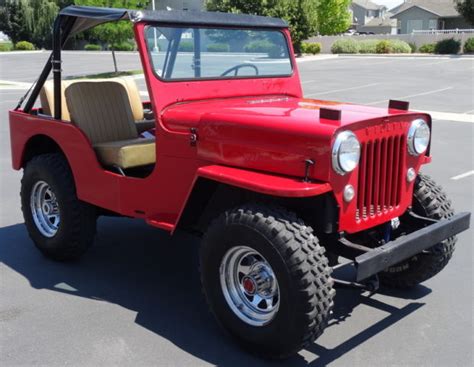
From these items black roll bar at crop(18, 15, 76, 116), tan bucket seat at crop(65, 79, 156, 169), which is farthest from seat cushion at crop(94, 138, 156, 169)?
black roll bar at crop(18, 15, 76, 116)

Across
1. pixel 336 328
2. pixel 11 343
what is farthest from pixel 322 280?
pixel 11 343

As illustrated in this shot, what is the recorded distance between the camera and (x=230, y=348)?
3.19 m

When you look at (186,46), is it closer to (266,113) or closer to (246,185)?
(266,113)

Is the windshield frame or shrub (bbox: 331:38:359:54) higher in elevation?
shrub (bbox: 331:38:359:54)

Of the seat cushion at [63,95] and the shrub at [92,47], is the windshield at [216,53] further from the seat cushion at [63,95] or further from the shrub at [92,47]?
the shrub at [92,47]

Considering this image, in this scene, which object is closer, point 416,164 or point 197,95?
point 416,164

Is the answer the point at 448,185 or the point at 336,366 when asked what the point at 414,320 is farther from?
the point at 448,185

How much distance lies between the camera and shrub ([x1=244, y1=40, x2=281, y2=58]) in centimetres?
425

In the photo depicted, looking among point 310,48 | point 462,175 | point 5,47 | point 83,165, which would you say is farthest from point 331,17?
point 83,165

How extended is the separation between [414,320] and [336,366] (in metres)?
0.77

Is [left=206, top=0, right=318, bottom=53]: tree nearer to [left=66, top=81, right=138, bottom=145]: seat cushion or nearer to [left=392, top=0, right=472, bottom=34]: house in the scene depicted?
[left=392, top=0, right=472, bottom=34]: house

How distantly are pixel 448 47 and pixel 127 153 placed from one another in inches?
1388

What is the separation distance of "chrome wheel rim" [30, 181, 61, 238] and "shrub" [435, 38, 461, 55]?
3509cm

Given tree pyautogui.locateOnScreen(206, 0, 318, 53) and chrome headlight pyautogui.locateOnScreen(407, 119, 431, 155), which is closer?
chrome headlight pyautogui.locateOnScreen(407, 119, 431, 155)
